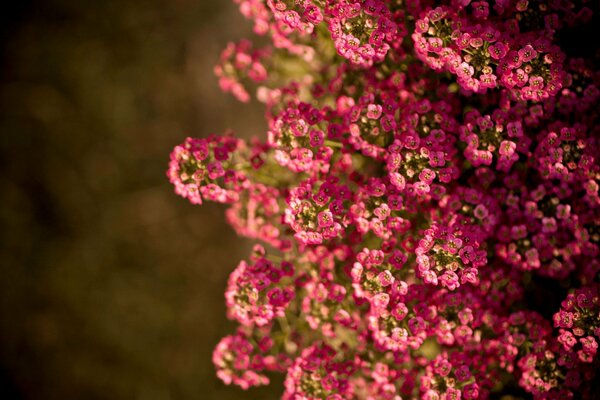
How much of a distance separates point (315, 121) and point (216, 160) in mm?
167

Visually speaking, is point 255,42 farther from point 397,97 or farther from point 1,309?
point 1,309

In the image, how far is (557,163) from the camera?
686mm

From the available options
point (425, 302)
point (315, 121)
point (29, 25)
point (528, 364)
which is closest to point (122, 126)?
point (29, 25)

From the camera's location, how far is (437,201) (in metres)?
0.78

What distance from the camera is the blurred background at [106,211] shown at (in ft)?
5.47

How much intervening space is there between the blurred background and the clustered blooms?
34.1 inches

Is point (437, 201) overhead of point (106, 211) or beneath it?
overhead

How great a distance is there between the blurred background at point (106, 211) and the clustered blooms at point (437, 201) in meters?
0.87

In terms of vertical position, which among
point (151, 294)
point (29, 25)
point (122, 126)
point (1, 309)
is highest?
point (29, 25)

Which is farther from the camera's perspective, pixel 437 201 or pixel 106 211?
pixel 106 211

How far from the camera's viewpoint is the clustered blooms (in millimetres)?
663

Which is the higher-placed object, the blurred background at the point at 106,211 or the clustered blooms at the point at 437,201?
the clustered blooms at the point at 437,201

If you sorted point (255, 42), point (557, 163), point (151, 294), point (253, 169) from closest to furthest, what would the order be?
point (557, 163), point (253, 169), point (255, 42), point (151, 294)

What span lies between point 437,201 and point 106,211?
4.34 ft
